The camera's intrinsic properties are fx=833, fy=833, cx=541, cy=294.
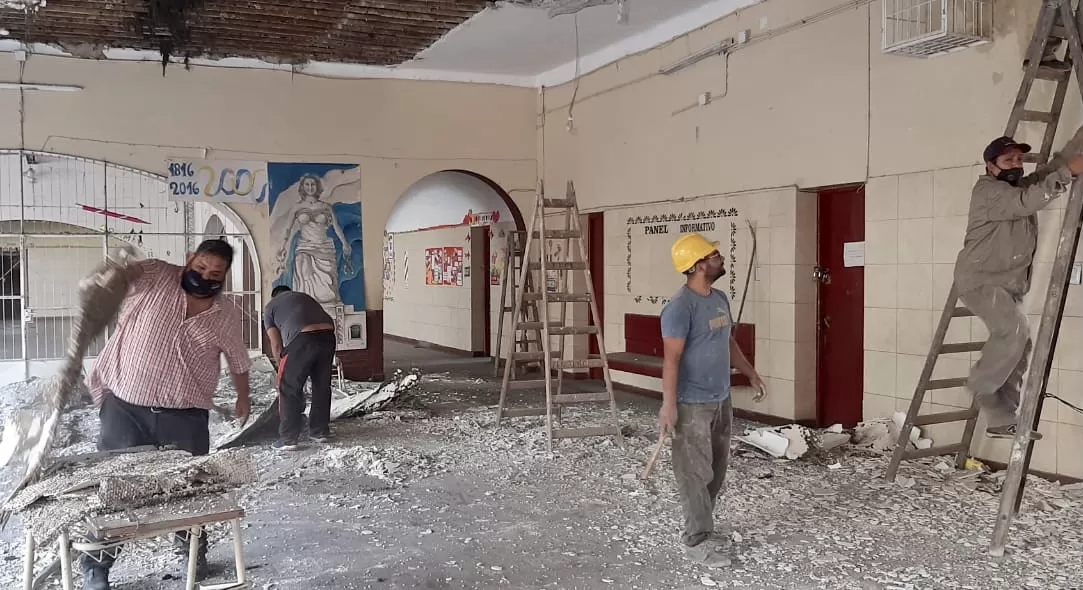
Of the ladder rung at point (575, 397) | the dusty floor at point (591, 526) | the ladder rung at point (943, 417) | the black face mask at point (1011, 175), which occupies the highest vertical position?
the black face mask at point (1011, 175)

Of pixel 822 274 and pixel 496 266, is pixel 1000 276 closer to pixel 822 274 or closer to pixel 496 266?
pixel 822 274

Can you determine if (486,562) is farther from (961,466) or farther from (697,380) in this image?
(961,466)

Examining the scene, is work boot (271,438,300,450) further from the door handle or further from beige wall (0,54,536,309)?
the door handle

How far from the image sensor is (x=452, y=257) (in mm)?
11969

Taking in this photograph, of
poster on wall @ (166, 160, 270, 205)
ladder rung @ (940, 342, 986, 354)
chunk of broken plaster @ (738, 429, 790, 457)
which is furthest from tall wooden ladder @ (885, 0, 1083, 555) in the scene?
poster on wall @ (166, 160, 270, 205)

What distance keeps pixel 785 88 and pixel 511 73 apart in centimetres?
397

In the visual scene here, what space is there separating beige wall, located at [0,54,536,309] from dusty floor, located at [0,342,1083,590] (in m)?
3.91

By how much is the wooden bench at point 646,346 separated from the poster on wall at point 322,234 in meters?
2.92

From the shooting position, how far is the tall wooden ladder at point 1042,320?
3623 millimetres

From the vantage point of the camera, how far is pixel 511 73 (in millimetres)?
9469

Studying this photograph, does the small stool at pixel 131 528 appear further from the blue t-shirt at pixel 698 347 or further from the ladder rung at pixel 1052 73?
the ladder rung at pixel 1052 73

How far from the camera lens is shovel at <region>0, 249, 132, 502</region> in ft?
10.2

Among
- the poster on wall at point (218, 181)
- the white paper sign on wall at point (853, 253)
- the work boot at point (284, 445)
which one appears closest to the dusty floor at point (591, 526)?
the work boot at point (284, 445)

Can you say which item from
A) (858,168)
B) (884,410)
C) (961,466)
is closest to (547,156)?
(858,168)
